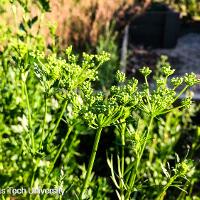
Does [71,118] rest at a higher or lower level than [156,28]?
higher

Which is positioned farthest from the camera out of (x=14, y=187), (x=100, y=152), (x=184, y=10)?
(x=184, y=10)

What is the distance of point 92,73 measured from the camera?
4.11 feet

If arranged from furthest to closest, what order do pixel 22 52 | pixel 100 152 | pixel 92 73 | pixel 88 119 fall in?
pixel 100 152 → pixel 22 52 → pixel 92 73 → pixel 88 119

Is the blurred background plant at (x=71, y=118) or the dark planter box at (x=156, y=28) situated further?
the dark planter box at (x=156, y=28)

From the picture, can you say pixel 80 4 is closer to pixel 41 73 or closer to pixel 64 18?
pixel 64 18

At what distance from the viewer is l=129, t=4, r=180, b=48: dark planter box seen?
21.6 feet

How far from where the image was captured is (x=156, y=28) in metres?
6.71

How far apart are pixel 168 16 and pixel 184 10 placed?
1408mm

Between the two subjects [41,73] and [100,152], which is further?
[100,152]

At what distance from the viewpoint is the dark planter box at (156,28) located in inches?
259

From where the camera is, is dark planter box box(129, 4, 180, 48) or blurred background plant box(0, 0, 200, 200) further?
dark planter box box(129, 4, 180, 48)

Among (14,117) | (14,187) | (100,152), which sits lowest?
(100,152)

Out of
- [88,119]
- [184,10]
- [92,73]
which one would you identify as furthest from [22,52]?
[184,10]

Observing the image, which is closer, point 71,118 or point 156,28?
point 71,118
